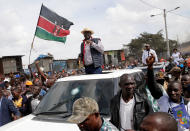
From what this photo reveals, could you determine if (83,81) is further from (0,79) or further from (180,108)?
(0,79)

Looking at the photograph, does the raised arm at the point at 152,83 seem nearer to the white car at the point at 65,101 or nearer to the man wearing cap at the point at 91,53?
the white car at the point at 65,101

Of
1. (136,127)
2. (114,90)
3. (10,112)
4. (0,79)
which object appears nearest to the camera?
(136,127)

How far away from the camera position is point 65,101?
329cm

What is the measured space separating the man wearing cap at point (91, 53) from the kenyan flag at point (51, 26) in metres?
2.48

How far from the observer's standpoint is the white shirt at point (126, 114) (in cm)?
257

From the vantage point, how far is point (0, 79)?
1054cm

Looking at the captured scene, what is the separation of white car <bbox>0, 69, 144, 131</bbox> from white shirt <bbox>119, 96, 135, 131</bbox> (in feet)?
0.89

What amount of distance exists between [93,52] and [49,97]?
1748mm

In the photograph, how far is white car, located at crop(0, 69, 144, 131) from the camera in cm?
285

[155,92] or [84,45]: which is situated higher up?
[84,45]

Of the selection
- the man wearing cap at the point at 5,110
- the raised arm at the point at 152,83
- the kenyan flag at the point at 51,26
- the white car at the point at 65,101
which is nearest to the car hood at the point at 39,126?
A: the white car at the point at 65,101

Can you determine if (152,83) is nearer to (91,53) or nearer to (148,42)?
(91,53)

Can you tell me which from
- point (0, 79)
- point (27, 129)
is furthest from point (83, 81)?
point (0, 79)

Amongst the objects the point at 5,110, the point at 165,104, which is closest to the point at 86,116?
the point at 165,104
